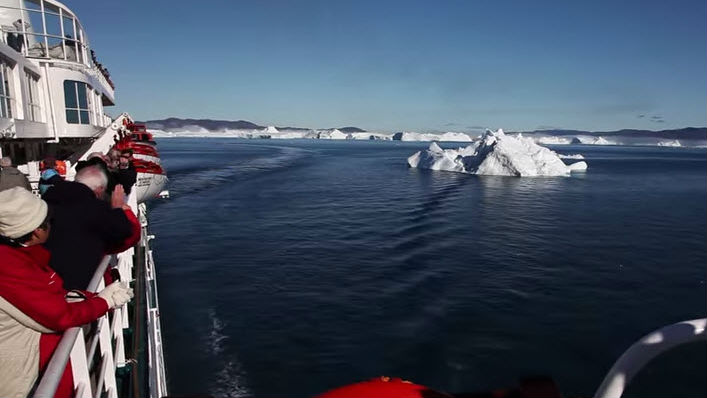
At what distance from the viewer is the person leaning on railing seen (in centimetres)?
163

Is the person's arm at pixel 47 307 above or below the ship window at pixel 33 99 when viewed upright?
below

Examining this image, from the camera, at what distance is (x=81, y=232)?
99.4 inches

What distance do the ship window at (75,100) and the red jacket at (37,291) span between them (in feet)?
48.6

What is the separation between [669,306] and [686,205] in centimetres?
1990

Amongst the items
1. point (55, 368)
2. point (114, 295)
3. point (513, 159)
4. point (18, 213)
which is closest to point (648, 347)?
point (55, 368)

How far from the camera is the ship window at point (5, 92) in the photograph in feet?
30.7

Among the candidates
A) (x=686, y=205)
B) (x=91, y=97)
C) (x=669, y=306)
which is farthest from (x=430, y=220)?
(x=686, y=205)

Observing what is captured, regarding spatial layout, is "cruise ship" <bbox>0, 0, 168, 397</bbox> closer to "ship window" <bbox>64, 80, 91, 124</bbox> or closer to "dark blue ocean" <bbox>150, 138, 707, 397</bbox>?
"ship window" <bbox>64, 80, 91, 124</bbox>

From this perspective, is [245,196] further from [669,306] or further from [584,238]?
[669,306]

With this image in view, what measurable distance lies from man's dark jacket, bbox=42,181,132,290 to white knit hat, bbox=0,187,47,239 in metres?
0.86

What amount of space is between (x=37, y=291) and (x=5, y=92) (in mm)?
11165

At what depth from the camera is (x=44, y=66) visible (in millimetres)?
13180

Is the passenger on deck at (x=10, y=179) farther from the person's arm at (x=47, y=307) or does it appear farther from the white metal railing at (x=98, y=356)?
the person's arm at (x=47, y=307)

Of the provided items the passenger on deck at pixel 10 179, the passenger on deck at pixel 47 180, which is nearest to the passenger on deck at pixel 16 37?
the passenger on deck at pixel 47 180
